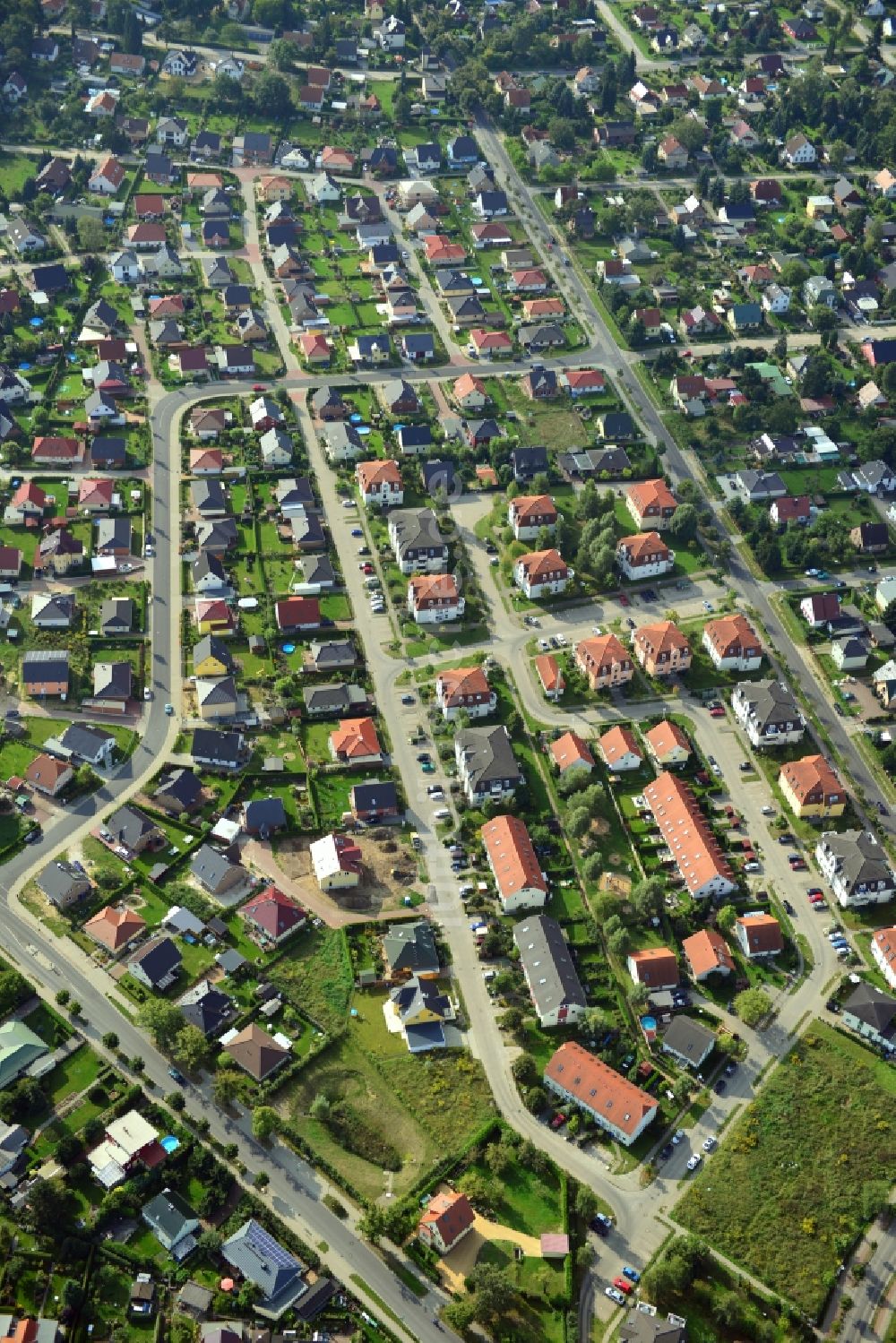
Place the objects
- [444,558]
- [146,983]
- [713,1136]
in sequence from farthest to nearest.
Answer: [444,558], [146,983], [713,1136]

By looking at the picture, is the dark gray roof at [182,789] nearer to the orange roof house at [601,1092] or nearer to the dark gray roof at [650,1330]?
the orange roof house at [601,1092]

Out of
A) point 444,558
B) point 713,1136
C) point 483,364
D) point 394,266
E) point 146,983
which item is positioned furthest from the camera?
point 394,266

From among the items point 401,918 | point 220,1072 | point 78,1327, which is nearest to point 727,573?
point 401,918

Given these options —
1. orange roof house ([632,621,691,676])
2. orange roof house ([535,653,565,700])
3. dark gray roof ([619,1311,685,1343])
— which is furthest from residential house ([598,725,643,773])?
dark gray roof ([619,1311,685,1343])

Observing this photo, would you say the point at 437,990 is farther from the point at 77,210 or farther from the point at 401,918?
the point at 77,210

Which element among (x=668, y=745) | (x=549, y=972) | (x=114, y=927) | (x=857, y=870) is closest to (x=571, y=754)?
(x=668, y=745)

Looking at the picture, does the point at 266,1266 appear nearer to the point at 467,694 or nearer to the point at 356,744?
the point at 356,744

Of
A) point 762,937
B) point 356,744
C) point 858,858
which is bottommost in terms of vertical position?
point 762,937

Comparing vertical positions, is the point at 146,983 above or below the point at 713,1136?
above
